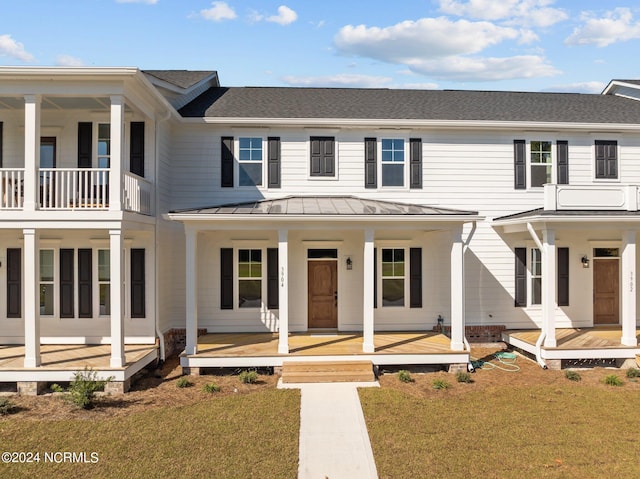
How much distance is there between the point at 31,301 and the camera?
30.5 ft

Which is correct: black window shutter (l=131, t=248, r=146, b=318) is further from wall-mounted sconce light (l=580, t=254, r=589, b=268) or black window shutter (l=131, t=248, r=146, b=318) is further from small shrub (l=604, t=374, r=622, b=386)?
wall-mounted sconce light (l=580, t=254, r=589, b=268)

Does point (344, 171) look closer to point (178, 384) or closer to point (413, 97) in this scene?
point (413, 97)

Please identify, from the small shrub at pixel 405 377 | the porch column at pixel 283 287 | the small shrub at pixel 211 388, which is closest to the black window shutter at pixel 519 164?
the small shrub at pixel 405 377

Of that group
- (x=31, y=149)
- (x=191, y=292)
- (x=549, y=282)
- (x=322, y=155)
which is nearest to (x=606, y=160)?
(x=549, y=282)

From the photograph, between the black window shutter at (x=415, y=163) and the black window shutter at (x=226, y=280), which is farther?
the black window shutter at (x=415, y=163)

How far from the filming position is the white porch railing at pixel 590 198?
1152 centimetres

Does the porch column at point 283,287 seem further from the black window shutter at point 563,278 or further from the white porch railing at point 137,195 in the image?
the black window shutter at point 563,278

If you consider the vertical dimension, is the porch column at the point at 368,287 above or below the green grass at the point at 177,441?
above

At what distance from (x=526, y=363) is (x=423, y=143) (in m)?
6.56

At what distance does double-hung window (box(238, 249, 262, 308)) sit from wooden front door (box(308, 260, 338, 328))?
1454 mm

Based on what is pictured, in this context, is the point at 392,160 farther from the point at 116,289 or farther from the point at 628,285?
the point at 116,289

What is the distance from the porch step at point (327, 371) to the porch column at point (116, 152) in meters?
5.09

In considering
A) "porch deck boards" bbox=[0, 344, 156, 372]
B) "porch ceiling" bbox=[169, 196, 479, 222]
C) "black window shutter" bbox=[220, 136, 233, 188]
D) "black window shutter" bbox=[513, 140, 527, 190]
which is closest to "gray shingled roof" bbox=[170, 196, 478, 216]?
"porch ceiling" bbox=[169, 196, 479, 222]

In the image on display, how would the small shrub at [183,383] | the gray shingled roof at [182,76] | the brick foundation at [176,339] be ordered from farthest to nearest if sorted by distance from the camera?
the gray shingled roof at [182,76]
the brick foundation at [176,339]
the small shrub at [183,383]
